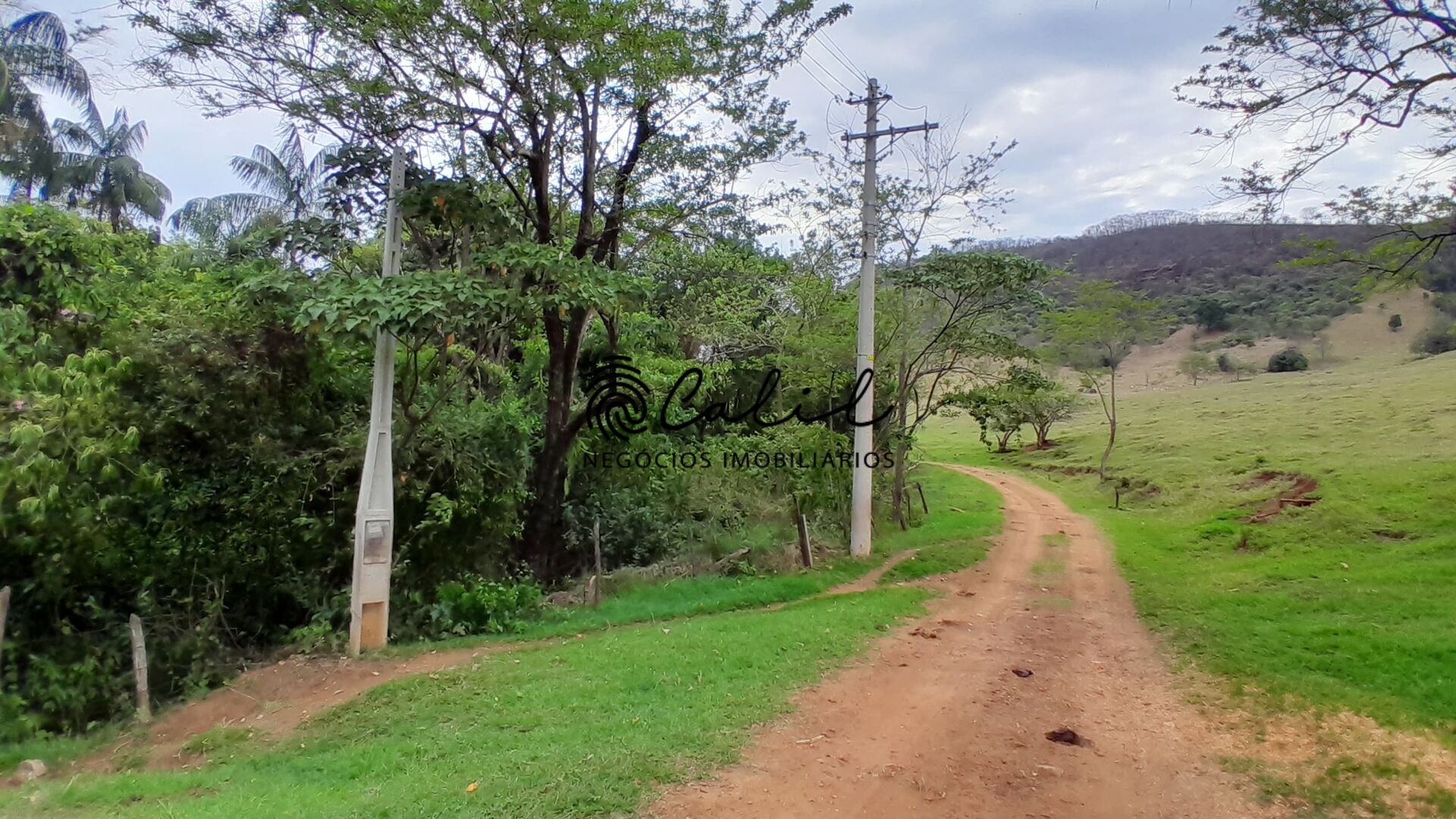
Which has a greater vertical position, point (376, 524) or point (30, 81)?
point (30, 81)

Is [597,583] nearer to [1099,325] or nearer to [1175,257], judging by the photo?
[1099,325]

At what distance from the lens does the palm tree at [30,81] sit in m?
18.5

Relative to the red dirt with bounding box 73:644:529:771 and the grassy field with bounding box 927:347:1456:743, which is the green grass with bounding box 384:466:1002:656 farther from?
the grassy field with bounding box 927:347:1456:743

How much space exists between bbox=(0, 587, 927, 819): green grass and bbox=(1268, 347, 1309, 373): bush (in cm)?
5387

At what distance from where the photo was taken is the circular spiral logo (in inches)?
465

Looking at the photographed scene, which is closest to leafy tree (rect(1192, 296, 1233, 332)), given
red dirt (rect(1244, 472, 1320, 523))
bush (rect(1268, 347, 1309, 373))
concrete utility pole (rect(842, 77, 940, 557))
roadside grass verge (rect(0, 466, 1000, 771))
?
bush (rect(1268, 347, 1309, 373))

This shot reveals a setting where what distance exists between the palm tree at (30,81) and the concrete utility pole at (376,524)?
1592cm

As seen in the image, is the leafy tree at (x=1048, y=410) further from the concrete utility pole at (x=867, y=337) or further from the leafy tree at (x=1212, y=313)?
the leafy tree at (x=1212, y=313)

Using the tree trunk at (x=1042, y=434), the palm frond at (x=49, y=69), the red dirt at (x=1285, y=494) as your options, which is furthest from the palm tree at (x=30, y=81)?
the tree trunk at (x=1042, y=434)

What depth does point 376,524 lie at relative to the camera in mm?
7457

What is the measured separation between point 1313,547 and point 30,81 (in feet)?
106

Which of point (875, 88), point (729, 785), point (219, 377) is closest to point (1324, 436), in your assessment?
point (875, 88)

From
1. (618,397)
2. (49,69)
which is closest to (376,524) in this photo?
(618,397)

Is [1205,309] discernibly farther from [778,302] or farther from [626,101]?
[626,101]
